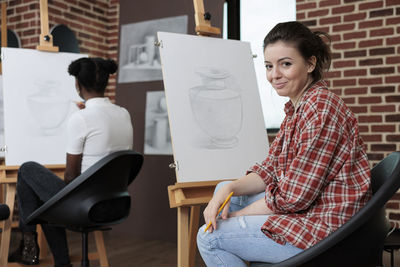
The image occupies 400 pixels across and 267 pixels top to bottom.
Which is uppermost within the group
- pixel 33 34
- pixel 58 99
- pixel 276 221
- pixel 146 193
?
pixel 33 34

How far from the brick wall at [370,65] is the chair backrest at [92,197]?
6.12ft

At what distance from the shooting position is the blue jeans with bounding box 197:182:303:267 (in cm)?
126

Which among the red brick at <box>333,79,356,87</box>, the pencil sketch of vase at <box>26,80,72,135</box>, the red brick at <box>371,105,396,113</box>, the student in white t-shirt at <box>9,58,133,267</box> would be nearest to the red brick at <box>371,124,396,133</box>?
the red brick at <box>371,105,396,113</box>

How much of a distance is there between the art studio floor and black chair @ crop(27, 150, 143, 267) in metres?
0.87

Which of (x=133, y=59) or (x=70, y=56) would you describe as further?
(x=133, y=59)

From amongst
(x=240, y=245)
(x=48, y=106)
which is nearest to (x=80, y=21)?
(x=48, y=106)

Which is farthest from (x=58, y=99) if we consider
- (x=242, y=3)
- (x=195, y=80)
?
(x=242, y=3)

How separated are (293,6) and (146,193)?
189cm

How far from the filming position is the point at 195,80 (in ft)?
7.34

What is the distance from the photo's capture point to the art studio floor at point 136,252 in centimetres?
279

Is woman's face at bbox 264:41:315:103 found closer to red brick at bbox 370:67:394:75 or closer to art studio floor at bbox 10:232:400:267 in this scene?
art studio floor at bbox 10:232:400:267

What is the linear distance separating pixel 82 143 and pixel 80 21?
2.21m

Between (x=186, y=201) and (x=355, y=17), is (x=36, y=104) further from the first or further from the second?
(x=355, y=17)

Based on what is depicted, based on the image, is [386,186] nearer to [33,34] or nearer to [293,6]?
[293,6]
